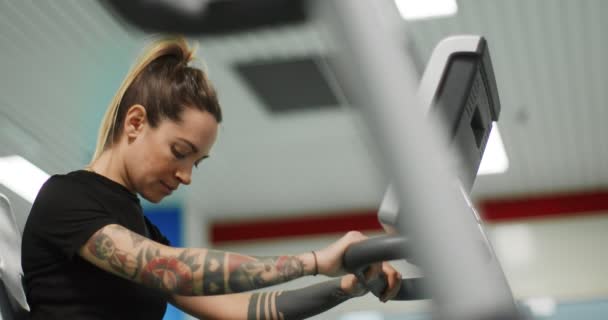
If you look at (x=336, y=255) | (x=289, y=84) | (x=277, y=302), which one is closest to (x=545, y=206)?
(x=289, y=84)

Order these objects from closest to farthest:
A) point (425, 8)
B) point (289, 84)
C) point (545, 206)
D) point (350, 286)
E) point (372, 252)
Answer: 1. point (372, 252)
2. point (350, 286)
3. point (425, 8)
4. point (289, 84)
5. point (545, 206)

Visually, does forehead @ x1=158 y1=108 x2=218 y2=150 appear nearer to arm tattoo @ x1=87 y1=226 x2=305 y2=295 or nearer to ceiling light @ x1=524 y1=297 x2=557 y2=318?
arm tattoo @ x1=87 y1=226 x2=305 y2=295

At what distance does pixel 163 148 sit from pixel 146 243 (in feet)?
0.80

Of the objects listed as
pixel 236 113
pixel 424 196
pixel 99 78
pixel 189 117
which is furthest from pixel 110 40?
pixel 424 196

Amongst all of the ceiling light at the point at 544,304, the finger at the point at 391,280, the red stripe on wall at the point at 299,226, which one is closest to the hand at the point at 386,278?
the finger at the point at 391,280

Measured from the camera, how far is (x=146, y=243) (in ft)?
3.86

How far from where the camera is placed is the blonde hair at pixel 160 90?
4.55ft

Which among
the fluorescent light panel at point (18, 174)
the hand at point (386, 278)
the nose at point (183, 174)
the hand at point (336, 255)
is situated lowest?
the hand at point (336, 255)

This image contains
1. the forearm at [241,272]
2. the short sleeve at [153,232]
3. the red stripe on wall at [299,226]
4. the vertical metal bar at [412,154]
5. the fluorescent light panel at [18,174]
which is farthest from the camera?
the red stripe on wall at [299,226]

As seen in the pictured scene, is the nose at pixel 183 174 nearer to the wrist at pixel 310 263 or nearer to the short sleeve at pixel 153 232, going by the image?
the short sleeve at pixel 153 232

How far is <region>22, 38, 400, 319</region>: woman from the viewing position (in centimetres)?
114

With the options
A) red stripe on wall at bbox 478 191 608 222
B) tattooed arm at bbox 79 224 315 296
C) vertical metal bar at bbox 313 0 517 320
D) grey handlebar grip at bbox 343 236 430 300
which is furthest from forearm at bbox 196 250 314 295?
red stripe on wall at bbox 478 191 608 222

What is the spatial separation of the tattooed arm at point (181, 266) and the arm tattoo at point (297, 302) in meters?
0.31

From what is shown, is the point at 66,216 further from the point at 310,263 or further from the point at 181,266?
the point at 310,263
